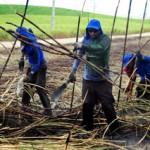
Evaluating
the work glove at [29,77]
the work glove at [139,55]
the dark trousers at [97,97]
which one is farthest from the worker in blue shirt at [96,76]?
the work glove at [139,55]

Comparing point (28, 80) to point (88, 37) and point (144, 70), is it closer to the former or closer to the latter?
point (88, 37)

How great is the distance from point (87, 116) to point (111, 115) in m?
0.30

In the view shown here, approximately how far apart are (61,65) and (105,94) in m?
6.69

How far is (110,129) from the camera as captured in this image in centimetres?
466

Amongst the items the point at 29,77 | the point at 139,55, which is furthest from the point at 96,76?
the point at 139,55

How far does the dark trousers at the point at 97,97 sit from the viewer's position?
4465mm

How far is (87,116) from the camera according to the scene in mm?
4582

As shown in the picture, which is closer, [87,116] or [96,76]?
[96,76]

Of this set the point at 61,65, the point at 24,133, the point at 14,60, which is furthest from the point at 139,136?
the point at 14,60

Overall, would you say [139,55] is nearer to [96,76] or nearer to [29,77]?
[96,76]

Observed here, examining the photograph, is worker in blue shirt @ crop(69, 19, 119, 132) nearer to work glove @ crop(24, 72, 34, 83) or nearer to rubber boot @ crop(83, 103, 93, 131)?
rubber boot @ crop(83, 103, 93, 131)

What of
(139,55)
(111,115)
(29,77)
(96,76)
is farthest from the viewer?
(139,55)

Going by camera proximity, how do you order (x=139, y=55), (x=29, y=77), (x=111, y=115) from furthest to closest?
(x=139, y=55)
(x=29, y=77)
(x=111, y=115)

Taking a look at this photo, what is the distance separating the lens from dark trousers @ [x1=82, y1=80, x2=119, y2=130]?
4465mm
